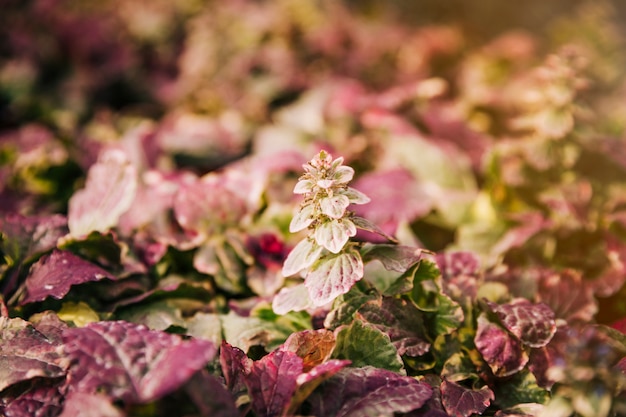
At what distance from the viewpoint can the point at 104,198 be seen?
1.27 meters

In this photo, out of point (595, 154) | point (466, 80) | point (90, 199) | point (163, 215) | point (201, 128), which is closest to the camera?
point (90, 199)

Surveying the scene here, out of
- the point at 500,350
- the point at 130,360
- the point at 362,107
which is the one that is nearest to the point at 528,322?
the point at 500,350

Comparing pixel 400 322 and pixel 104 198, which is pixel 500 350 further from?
pixel 104 198

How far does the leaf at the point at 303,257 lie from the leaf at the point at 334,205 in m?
0.07

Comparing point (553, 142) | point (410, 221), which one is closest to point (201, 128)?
point (410, 221)

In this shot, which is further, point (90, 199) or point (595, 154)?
point (595, 154)

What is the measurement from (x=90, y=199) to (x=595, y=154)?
1453 mm

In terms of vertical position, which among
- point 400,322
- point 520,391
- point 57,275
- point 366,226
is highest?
point 366,226

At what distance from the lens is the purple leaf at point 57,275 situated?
105 centimetres

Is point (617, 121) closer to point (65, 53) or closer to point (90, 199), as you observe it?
point (90, 199)

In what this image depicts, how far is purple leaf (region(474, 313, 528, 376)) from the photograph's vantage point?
978 mm

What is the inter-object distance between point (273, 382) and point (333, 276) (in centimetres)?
20

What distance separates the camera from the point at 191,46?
244 cm

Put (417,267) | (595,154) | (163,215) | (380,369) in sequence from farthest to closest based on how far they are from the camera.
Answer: (595,154), (163,215), (417,267), (380,369)
